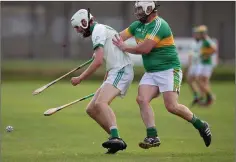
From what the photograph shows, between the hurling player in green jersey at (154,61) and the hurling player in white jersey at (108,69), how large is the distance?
0.63ft

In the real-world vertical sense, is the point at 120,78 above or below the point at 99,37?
below

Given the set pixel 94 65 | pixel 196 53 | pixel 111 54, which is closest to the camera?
pixel 94 65

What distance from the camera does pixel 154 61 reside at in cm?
1236

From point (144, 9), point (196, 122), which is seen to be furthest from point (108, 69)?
point (196, 122)

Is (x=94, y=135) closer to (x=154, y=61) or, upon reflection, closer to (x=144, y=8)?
(x=154, y=61)

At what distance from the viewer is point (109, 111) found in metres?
12.2

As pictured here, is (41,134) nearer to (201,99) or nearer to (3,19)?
(201,99)

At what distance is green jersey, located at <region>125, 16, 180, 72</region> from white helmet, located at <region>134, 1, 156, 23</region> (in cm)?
14

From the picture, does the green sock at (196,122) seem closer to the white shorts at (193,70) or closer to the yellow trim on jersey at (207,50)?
the yellow trim on jersey at (207,50)

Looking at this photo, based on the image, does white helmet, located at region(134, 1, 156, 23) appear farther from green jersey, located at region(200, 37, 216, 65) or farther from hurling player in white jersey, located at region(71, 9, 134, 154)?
green jersey, located at region(200, 37, 216, 65)

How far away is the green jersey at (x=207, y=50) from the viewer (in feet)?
82.1

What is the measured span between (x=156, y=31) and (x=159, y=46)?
0.25 metres

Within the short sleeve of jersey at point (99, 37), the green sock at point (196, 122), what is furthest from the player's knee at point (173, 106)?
the short sleeve of jersey at point (99, 37)

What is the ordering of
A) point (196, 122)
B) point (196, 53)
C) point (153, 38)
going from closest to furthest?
point (153, 38), point (196, 122), point (196, 53)
